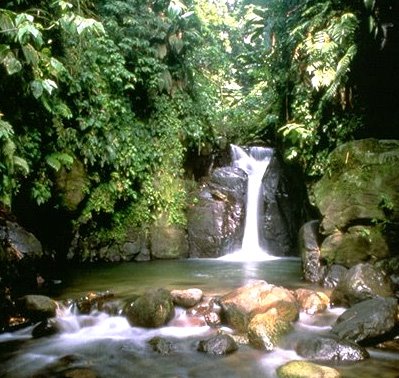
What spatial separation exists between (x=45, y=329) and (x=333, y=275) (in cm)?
468

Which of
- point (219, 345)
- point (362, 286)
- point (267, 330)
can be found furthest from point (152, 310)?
point (362, 286)

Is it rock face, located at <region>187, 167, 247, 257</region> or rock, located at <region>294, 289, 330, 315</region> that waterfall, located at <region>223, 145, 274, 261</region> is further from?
rock, located at <region>294, 289, 330, 315</region>

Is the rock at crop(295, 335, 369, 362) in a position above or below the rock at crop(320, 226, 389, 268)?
below

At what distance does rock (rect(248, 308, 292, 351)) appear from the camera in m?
4.86

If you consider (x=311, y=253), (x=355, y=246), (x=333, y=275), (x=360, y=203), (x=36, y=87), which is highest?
(x=36, y=87)

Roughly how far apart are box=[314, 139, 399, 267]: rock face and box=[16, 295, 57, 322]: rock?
4.65 metres

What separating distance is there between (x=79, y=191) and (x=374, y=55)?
6988 mm

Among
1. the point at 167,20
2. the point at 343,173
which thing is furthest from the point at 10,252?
the point at 167,20

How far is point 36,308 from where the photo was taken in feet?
19.0

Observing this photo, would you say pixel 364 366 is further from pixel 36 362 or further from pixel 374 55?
pixel 374 55

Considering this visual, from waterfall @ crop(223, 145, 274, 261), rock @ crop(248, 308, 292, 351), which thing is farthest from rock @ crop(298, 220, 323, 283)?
waterfall @ crop(223, 145, 274, 261)

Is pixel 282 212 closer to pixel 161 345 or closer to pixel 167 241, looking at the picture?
pixel 167 241

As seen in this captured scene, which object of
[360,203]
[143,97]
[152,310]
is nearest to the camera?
[152,310]

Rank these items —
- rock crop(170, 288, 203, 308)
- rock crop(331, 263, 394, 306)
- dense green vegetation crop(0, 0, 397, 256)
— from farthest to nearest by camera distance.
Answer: dense green vegetation crop(0, 0, 397, 256) → rock crop(170, 288, 203, 308) → rock crop(331, 263, 394, 306)
